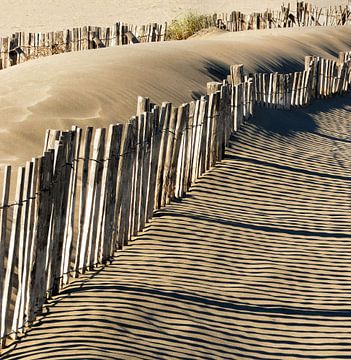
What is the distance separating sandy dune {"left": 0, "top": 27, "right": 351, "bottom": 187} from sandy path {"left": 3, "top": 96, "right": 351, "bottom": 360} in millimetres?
1538

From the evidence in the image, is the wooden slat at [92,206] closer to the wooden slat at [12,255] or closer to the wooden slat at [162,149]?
the wooden slat at [12,255]

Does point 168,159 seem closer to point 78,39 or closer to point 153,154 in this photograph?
point 153,154

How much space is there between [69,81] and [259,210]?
3.53 m

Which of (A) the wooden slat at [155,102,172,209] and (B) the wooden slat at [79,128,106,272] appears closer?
(B) the wooden slat at [79,128,106,272]

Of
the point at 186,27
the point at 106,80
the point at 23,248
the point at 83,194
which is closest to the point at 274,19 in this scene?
the point at 186,27

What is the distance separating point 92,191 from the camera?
734 centimetres

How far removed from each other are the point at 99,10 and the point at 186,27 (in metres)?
17.7

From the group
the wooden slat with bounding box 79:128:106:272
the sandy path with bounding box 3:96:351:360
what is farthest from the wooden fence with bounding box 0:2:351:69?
the wooden slat with bounding box 79:128:106:272

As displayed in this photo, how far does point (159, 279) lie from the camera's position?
23.9 feet

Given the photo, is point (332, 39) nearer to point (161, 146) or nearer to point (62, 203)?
point (161, 146)

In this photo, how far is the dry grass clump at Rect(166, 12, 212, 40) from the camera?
73.8ft

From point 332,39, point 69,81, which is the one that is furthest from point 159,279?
point 332,39

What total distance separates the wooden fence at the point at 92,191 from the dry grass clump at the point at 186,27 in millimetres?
11266

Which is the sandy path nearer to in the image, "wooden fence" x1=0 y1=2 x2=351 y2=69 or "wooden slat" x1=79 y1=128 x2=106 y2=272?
"wooden slat" x1=79 y1=128 x2=106 y2=272
